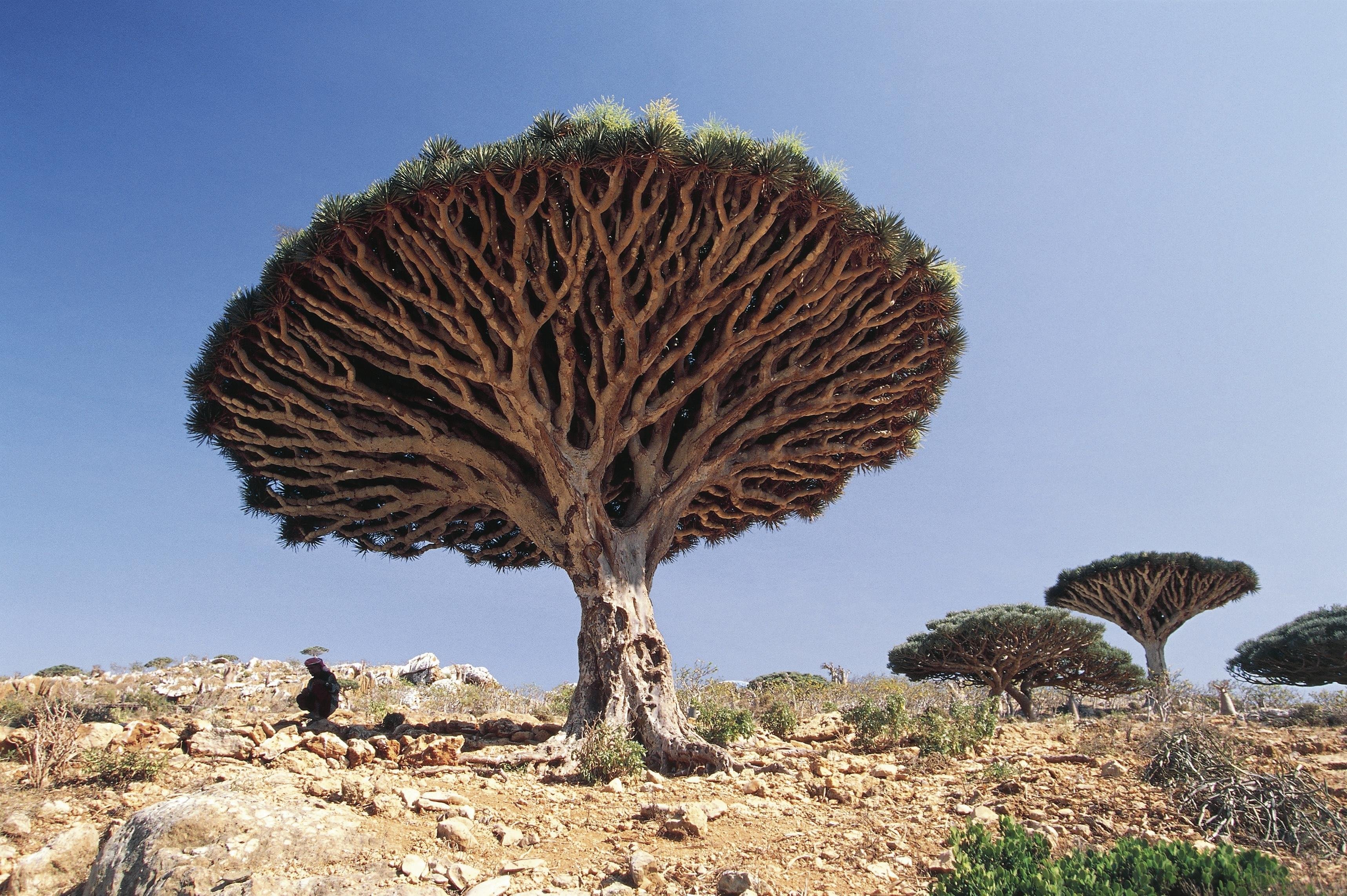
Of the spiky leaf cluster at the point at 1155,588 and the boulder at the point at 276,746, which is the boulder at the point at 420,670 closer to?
the boulder at the point at 276,746

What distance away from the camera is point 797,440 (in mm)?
10750

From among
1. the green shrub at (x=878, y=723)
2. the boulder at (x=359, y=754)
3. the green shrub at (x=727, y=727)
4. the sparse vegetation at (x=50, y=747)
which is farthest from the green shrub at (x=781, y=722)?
the sparse vegetation at (x=50, y=747)

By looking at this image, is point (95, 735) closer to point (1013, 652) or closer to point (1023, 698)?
point (1013, 652)

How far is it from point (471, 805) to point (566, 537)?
3.90m

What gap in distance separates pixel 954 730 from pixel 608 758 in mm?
3350

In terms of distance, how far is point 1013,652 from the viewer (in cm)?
1972

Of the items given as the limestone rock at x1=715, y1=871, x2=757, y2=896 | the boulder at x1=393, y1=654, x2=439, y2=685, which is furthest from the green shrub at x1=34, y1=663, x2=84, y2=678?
the limestone rock at x1=715, y1=871, x2=757, y2=896

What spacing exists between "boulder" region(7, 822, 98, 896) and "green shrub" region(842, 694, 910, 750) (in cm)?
645

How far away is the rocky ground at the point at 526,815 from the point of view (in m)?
3.98

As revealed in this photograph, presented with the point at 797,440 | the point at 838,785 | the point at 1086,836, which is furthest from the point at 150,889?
the point at 797,440

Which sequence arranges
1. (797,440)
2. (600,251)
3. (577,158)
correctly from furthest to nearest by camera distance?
1. (797,440)
2. (600,251)
3. (577,158)

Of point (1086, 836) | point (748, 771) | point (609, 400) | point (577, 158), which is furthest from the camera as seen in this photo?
point (609, 400)

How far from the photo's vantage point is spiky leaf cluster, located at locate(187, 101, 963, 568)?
25.9 ft

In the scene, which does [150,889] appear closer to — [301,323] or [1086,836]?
[1086,836]
